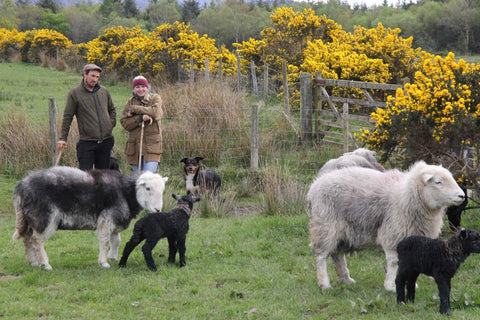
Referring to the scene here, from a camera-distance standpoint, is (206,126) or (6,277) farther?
(206,126)

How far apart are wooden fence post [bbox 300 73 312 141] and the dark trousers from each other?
23.6 feet

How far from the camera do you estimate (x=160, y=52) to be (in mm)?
27844

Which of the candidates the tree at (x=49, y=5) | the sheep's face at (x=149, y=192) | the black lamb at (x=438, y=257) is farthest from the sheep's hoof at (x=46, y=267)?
the tree at (x=49, y=5)

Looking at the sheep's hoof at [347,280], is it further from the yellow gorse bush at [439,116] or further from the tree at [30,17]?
the tree at [30,17]

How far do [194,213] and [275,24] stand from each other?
54.7ft

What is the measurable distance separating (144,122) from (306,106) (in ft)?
22.8

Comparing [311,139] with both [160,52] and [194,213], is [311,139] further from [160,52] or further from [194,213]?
[160,52]

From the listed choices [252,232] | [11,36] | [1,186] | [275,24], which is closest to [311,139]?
[252,232]

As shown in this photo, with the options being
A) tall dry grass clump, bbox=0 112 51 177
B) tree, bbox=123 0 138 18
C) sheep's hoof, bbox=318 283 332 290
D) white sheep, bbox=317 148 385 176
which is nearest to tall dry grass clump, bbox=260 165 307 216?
white sheep, bbox=317 148 385 176

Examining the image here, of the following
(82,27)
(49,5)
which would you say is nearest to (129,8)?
(82,27)

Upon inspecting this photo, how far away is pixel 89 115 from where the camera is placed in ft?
28.3

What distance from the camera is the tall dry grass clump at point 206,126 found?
13.2 meters

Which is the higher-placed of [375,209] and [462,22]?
[462,22]

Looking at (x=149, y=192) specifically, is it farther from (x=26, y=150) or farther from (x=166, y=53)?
(x=166, y=53)
